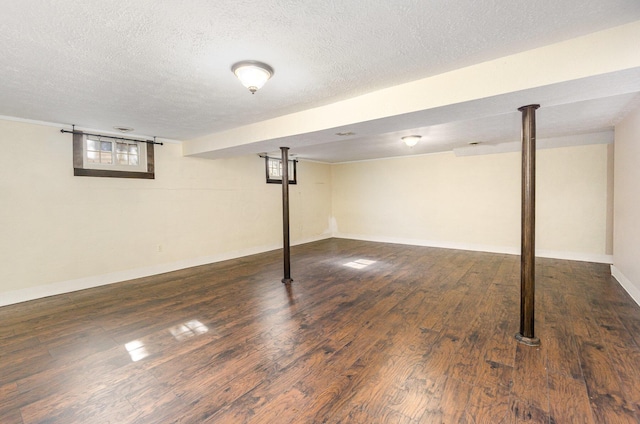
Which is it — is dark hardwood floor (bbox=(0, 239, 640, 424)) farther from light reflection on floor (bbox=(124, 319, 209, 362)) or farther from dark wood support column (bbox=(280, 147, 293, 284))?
dark wood support column (bbox=(280, 147, 293, 284))

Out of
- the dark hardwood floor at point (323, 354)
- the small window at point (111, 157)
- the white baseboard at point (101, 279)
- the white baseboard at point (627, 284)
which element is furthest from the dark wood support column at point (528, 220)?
the small window at point (111, 157)

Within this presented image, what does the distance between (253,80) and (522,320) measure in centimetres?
327

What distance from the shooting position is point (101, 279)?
457cm

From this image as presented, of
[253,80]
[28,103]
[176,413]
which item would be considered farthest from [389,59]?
[28,103]

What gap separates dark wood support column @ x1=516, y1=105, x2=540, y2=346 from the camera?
262 cm

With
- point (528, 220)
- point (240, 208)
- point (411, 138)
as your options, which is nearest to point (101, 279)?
point (240, 208)

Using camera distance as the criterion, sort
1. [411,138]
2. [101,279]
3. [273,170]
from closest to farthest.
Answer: [101,279], [411,138], [273,170]

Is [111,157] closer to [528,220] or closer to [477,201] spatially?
[528,220]

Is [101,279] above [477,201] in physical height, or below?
below

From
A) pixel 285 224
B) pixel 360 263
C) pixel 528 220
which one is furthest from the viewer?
pixel 360 263

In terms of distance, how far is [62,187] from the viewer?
13.8 feet

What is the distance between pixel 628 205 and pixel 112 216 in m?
7.62

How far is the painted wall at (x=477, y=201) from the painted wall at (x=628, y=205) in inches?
45.2

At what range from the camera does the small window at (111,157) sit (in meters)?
4.35
